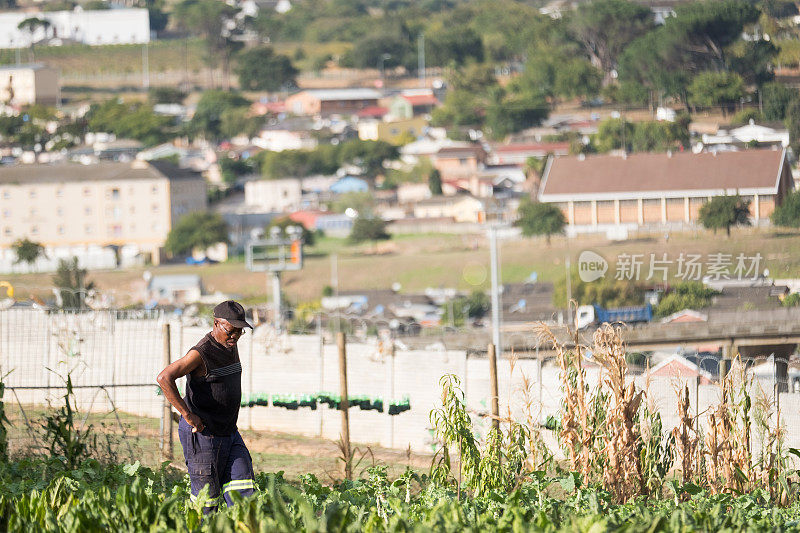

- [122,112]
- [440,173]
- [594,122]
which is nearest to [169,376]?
[594,122]

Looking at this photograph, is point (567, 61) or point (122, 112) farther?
point (122, 112)

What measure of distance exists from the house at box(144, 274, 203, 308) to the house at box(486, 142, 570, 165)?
42.2ft

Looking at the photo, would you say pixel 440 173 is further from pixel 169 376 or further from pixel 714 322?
pixel 169 376

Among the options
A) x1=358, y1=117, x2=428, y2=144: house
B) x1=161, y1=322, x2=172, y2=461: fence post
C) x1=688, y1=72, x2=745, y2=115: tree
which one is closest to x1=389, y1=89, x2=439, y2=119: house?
x1=358, y1=117, x2=428, y2=144: house

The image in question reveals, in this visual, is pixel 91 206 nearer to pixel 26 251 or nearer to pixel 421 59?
pixel 26 251

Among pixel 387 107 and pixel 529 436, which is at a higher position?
pixel 387 107

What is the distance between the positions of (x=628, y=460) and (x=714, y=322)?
13.2 m

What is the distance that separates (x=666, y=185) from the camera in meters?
21.2

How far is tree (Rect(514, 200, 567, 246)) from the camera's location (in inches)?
1292

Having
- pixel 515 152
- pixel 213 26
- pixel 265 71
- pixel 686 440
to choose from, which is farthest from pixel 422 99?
pixel 686 440

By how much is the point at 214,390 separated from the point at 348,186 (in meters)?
56.5

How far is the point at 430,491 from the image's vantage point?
180 inches

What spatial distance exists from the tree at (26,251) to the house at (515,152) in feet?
65.4

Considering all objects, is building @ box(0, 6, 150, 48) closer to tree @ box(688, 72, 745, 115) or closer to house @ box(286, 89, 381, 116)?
house @ box(286, 89, 381, 116)
